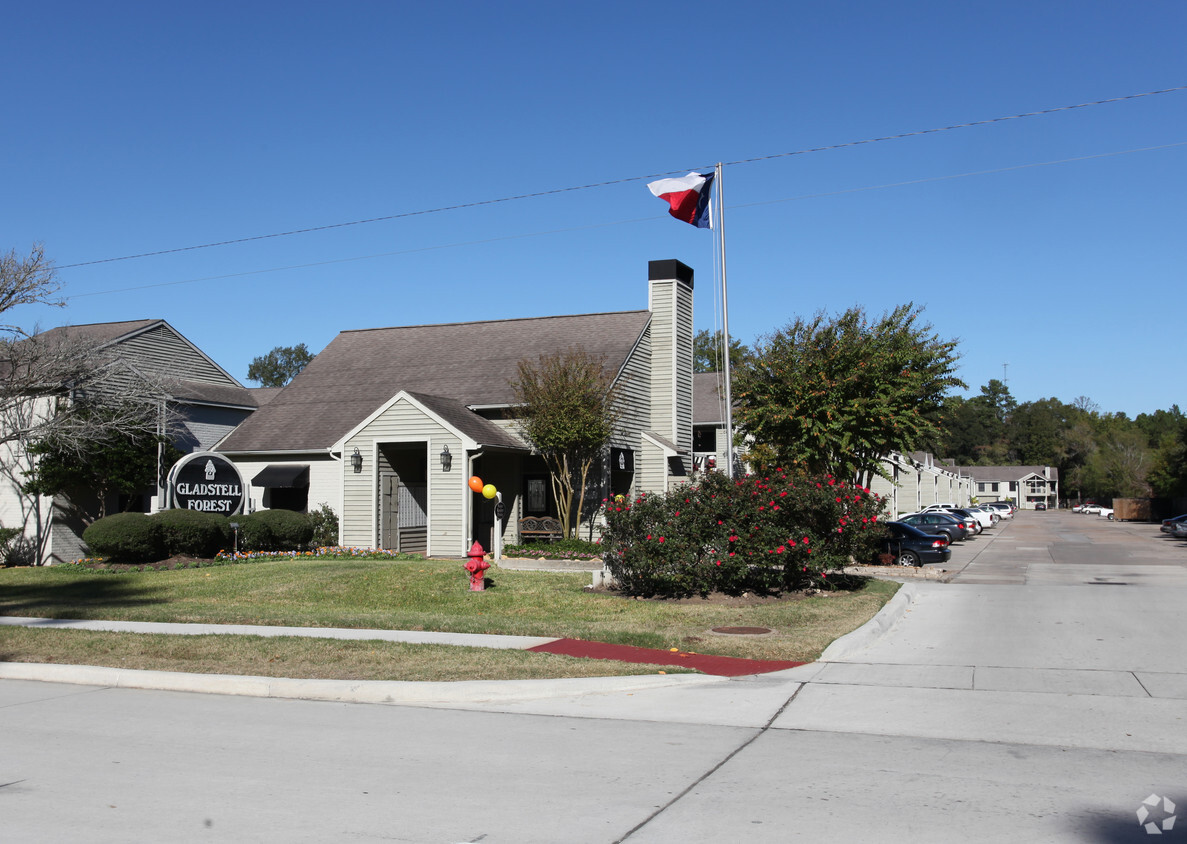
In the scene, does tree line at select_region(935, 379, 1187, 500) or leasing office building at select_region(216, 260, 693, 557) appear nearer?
leasing office building at select_region(216, 260, 693, 557)

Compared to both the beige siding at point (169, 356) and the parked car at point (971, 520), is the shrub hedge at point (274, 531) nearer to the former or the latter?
the beige siding at point (169, 356)

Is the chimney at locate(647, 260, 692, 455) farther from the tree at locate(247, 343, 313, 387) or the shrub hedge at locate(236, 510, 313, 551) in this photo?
the tree at locate(247, 343, 313, 387)

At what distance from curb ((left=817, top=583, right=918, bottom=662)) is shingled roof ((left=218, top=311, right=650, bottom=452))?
11409 mm

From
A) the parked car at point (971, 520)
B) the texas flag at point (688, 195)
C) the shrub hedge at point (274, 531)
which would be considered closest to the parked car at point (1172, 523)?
the parked car at point (971, 520)

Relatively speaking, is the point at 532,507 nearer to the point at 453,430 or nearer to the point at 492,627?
the point at 453,430

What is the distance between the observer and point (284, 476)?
2564 cm

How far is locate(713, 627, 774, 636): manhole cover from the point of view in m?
12.2

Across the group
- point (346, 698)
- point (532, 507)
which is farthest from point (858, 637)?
point (532, 507)

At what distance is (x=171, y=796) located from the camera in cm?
614

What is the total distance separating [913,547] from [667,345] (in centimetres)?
894

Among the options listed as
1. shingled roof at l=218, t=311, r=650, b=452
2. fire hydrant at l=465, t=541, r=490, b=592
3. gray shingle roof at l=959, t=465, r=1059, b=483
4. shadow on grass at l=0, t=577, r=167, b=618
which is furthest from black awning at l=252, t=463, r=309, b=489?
gray shingle roof at l=959, t=465, r=1059, b=483

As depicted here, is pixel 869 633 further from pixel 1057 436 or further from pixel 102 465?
pixel 1057 436

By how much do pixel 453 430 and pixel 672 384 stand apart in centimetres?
827

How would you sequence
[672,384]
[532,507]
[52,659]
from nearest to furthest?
[52,659]
[532,507]
[672,384]
